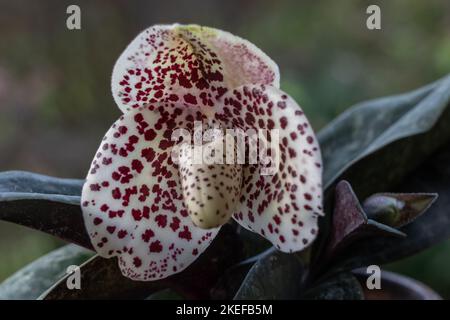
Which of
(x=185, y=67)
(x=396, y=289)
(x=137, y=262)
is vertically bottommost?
(x=396, y=289)

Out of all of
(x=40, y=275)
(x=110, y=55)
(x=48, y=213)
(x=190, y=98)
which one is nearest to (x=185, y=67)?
(x=190, y=98)

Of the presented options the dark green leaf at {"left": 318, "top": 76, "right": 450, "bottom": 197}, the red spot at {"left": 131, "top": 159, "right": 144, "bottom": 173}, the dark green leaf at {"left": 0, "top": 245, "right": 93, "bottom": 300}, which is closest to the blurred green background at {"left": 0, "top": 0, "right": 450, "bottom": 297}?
the dark green leaf at {"left": 318, "top": 76, "right": 450, "bottom": 197}

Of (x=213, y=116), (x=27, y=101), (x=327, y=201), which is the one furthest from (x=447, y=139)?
(x=27, y=101)

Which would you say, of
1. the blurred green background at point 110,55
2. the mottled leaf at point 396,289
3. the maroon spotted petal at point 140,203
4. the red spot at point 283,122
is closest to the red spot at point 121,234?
the maroon spotted petal at point 140,203

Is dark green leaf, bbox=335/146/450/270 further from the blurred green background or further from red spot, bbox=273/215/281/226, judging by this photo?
the blurred green background

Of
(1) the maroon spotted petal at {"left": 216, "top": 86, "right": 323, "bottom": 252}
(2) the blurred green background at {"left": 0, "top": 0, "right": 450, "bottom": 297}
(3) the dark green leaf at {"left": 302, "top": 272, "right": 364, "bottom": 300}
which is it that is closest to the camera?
(1) the maroon spotted petal at {"left": 216, "top": 86, "right": 323, "bottom": 252}

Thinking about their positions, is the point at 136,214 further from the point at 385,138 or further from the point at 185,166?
the point at 385,138
